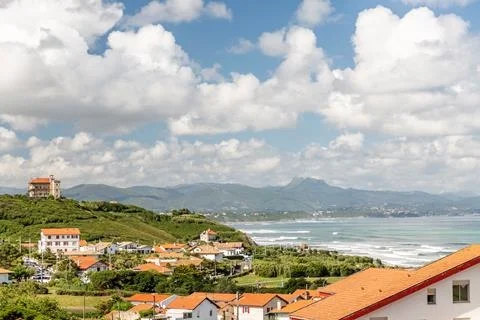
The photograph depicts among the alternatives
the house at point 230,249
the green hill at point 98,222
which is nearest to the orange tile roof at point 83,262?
the green hill at point 98,222

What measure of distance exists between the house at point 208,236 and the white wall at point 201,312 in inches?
3159

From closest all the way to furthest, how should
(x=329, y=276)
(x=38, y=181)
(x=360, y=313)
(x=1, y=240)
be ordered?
(x=360, y=313) < (x=329, y=276) < (x=1, y=240) < (x=38, y=181)

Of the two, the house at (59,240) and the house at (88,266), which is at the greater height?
the house at (59,240)

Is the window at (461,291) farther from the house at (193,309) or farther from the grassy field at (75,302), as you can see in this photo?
the grassy field at (75,302)

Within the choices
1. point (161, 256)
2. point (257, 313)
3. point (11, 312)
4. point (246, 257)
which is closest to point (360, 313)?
point (11, 312)

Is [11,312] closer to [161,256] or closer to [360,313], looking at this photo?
[360,313]

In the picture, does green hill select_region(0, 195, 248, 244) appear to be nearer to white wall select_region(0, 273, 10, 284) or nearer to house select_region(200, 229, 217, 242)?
house select_region(200, 229, 217, 242)

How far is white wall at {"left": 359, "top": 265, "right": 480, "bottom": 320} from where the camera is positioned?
997 cm

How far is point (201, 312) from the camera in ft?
153

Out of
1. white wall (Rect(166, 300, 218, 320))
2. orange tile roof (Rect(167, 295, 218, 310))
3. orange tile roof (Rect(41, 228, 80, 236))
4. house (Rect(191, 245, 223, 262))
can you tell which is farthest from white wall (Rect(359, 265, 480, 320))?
orange tile roof (Rect(41, 228, 80, 236))

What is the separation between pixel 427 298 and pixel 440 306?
0.22 m

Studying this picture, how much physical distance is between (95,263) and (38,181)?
96.8m

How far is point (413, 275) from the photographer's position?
10.5 metres

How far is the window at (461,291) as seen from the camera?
33.6ft
